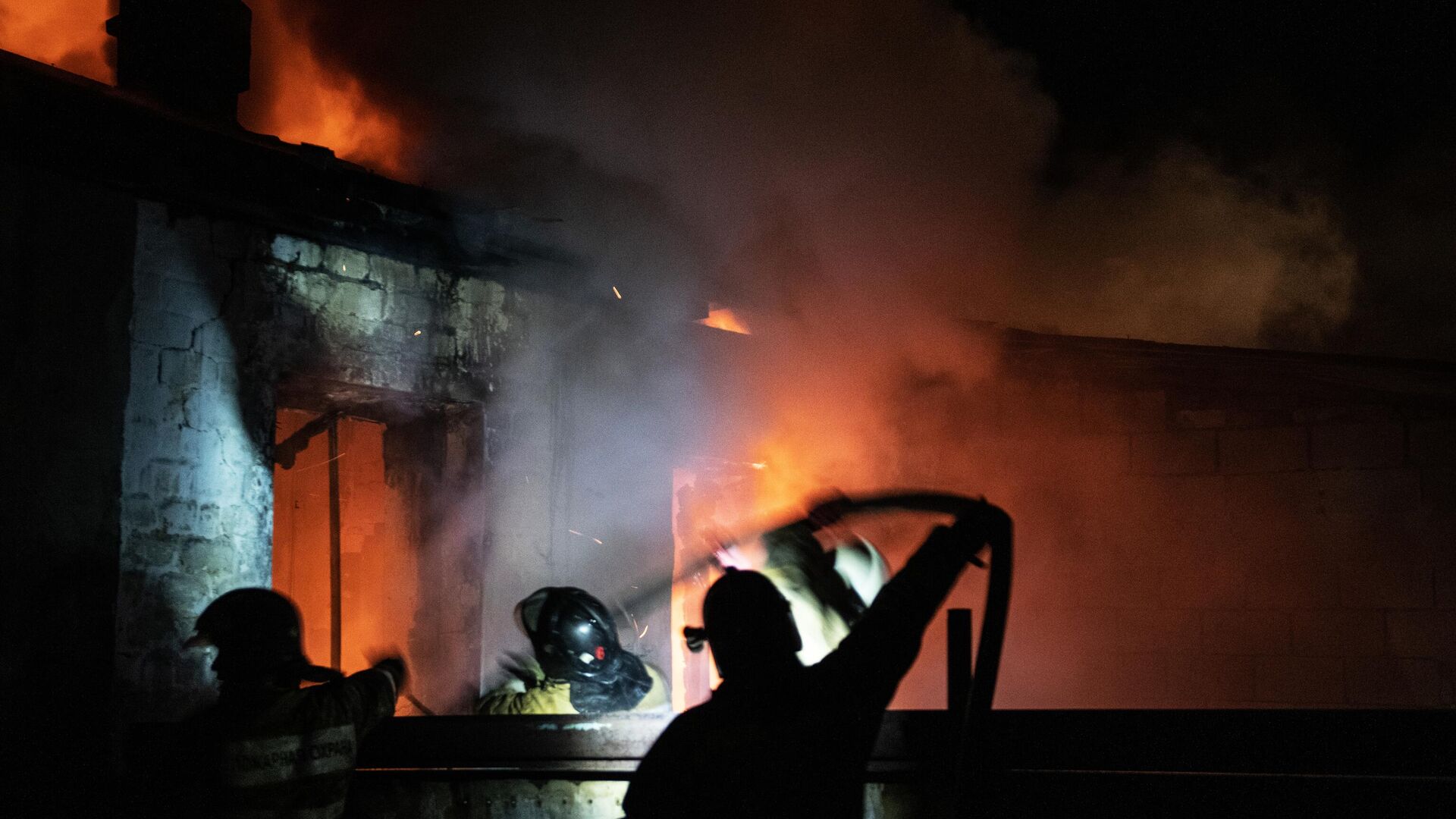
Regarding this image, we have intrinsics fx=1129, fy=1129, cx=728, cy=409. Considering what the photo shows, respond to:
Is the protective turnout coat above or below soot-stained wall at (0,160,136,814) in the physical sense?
below

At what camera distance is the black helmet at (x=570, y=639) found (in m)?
5.89

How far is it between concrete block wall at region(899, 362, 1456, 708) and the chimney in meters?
6.62

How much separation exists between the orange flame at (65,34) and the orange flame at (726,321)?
793cm

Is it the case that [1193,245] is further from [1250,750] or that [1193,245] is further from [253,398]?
[1250,750]

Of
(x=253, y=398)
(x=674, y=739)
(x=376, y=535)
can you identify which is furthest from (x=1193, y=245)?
(x=674, y=739)

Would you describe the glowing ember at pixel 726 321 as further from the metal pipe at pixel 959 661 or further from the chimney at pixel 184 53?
the metal pipe at pixel 959 661

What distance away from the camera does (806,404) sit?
10.5 m

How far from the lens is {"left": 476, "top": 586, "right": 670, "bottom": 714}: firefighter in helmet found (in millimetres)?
5883

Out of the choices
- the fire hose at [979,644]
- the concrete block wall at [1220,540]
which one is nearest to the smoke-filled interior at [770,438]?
the concrete block wall at [1220,540]

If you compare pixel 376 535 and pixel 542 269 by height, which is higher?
pixel 542 269

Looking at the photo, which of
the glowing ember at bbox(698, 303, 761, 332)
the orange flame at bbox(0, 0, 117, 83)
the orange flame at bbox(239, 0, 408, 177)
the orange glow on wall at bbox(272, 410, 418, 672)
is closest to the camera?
the orange glow on wall at bbox(272, 410, 418, 672)

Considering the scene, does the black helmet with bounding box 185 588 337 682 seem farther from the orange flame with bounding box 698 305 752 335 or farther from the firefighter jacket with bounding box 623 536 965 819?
the orange flame with bounding box 698 305 752 335

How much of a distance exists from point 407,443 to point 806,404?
3.85 m

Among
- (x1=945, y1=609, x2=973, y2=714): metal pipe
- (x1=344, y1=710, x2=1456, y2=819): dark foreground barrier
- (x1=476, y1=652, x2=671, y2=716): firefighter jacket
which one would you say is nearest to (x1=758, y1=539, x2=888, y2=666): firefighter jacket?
(x1=476, y1=652, x2=671, y2=716): firefighter jacket
